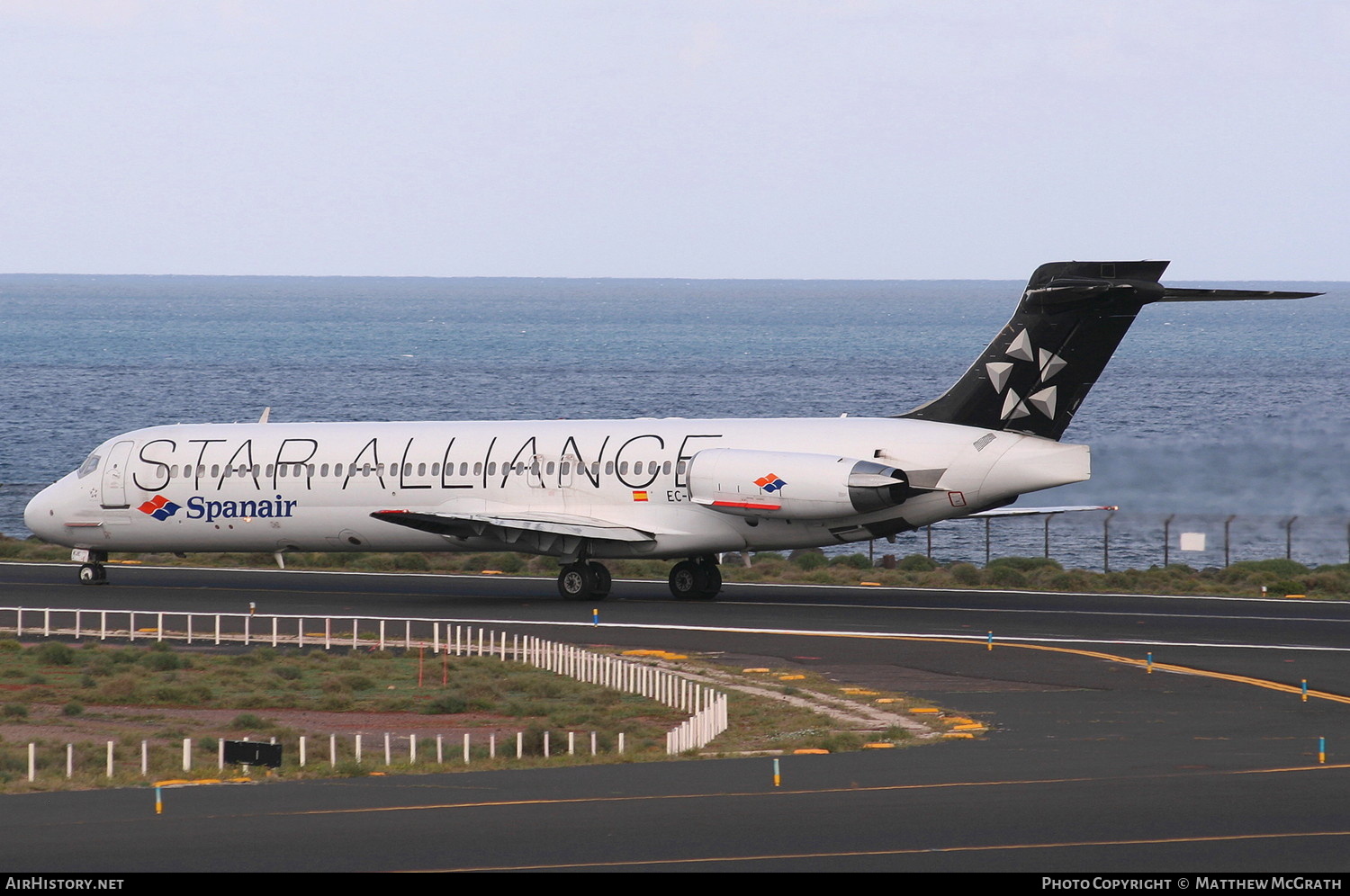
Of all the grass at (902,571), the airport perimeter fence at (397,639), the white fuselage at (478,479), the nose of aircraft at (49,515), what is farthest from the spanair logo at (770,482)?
the nose of aircraft at (49,515)

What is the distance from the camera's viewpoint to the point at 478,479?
35938 millimetres

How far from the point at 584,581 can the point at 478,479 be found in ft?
10.4

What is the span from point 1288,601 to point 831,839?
2550 cm

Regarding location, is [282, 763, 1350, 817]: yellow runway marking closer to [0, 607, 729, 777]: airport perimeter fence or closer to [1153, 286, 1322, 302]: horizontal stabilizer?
[0, 607, 729, 777]: airport perimeter fence

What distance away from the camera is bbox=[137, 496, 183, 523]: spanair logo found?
3806 centimetres

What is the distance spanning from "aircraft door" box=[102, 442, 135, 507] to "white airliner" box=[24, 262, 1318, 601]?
0.15 feet

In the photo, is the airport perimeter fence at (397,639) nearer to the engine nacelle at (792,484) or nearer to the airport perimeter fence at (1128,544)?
the engine nacelle at (792,484)

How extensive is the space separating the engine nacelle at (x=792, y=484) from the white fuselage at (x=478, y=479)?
0.31m

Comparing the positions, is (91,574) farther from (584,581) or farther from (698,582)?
(698,582)

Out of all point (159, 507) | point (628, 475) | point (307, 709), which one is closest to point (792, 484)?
point (628, 475)

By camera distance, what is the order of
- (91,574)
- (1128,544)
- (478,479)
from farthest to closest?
1. (1128,544)
2. (91,574)
3. (478,479)

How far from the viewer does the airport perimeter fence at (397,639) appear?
22.8 metres

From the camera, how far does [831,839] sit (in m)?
13.9

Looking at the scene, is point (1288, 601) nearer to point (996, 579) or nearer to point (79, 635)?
point (996, 579)
